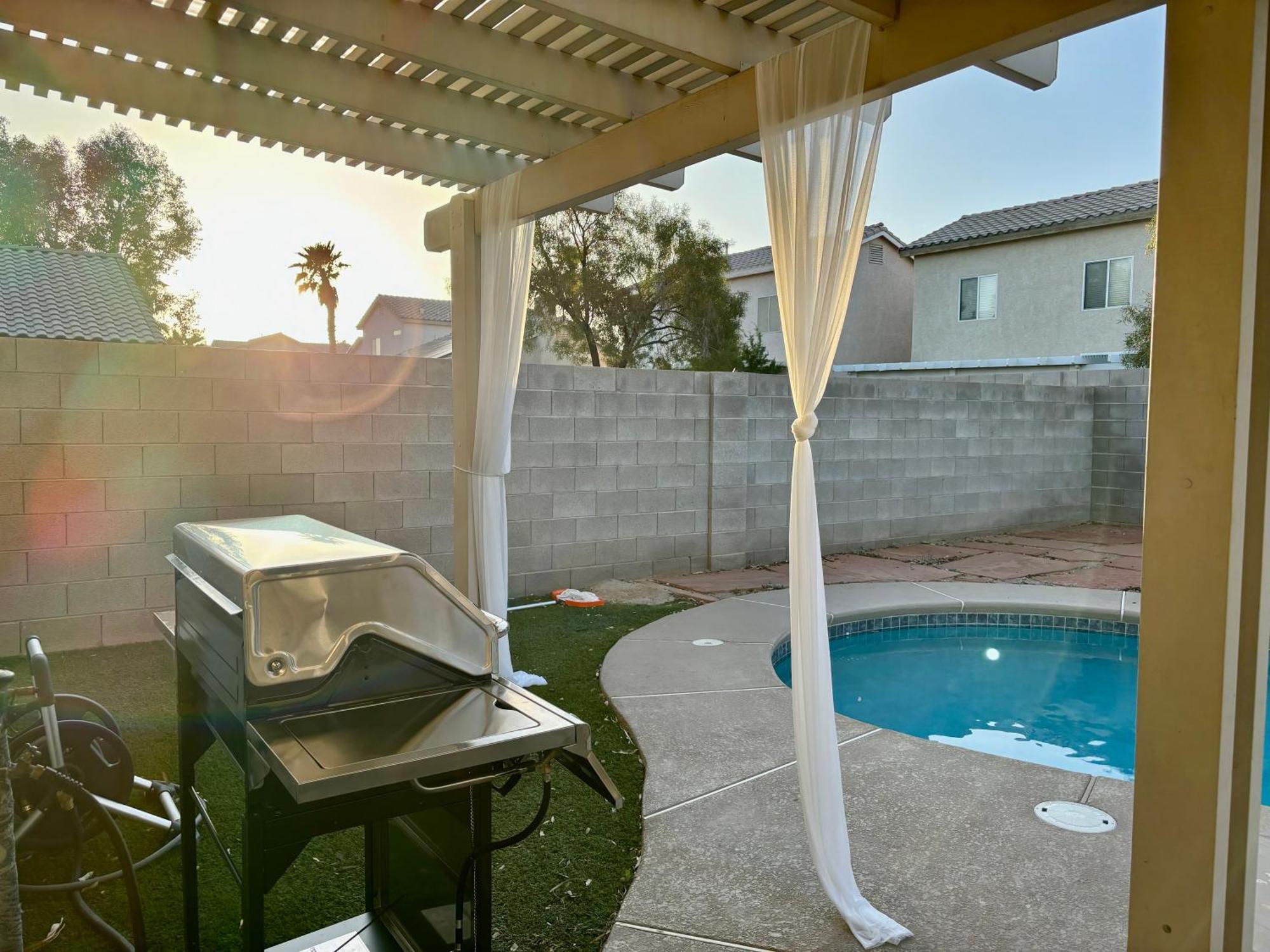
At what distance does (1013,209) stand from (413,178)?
14.6 metres

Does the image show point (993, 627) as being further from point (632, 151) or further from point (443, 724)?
point (443, 724)

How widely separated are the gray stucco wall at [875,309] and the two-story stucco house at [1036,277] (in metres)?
1.62

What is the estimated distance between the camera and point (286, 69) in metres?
3.29

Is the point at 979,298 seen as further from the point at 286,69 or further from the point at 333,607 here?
the point at 333,607

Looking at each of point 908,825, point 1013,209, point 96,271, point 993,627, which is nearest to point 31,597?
point 908,825

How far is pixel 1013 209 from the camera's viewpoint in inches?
631

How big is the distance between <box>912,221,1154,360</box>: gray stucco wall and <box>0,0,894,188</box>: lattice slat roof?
12.6m

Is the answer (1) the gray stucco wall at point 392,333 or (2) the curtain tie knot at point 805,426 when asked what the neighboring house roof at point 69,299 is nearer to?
(2) the curtain tie knot at point 805,426

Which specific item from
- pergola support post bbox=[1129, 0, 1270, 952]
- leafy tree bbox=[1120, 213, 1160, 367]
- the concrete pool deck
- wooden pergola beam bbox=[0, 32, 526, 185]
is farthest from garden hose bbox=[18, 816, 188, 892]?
leafy tree bbox=[1120, 213, 1160, 367]

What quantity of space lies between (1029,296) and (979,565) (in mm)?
9373

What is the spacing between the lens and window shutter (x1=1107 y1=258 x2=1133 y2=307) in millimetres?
13359

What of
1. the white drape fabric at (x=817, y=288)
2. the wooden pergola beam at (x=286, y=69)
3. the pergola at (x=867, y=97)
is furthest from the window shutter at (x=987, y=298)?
the white drape fabric at (x=817, y=288)

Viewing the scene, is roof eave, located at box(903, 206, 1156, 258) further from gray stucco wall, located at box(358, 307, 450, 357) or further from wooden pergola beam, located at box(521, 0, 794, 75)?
gray stucco wall, located at box(358, 307, 450, 357)

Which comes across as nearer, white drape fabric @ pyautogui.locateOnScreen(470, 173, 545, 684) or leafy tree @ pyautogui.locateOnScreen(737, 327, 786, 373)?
white drape fabric @ pyautogui.locateOnScreen(470, 173, 545, 684)
